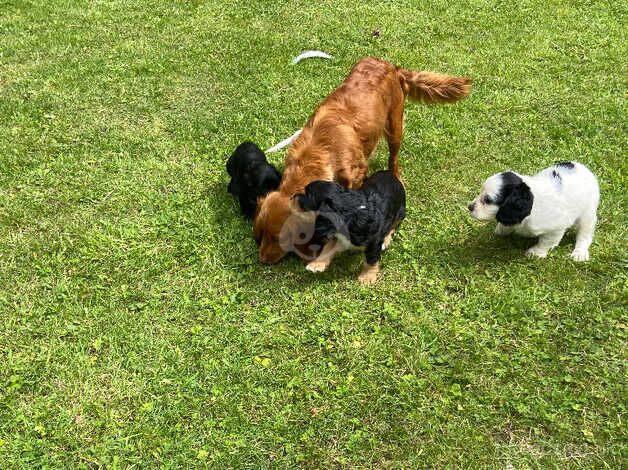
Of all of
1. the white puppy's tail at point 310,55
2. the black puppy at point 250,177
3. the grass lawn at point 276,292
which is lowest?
the grass lawn at point 276,292

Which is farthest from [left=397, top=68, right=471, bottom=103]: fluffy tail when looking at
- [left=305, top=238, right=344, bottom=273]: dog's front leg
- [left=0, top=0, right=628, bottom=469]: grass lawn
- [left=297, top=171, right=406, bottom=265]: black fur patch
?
[left=305, top=238, right=344, bottom=273]: dog's front leg

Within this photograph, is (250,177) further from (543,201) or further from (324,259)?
(543,201)

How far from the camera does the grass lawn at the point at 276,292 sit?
3.38 m

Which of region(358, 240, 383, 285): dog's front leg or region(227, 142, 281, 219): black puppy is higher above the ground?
region(227, 142, 281, 219): black puppy

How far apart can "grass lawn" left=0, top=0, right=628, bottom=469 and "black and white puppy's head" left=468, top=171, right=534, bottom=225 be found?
60 centimetres

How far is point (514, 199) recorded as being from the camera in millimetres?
3896

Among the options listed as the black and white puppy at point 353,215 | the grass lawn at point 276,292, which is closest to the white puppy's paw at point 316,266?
the black and white puppy at point 353,215

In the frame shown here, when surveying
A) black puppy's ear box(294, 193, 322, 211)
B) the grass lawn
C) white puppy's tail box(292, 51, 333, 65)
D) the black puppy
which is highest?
black puppy's ear box(294, 193, 322, 211)

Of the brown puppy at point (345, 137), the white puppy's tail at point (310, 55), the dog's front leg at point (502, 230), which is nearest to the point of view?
the brown puppy at point (345, 137)

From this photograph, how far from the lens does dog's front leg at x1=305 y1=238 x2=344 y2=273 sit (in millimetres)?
4352

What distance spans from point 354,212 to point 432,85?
6.88 feet

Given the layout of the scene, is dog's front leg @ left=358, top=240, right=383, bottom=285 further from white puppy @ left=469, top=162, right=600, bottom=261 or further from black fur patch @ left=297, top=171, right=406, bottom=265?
white puppy @ left=469, top=162, right=600, bottom=261

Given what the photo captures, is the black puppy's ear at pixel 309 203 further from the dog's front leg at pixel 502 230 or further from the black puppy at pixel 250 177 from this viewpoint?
the dog's front leg at pixel 502 230

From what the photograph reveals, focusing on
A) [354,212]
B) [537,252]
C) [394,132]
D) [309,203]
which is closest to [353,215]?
[354,212]
